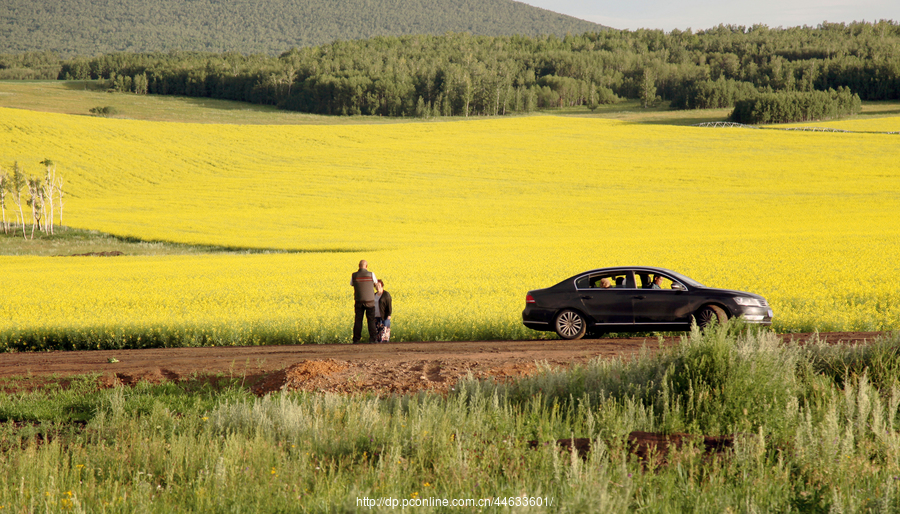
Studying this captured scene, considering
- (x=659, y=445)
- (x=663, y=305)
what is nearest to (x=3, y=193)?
(x=663, y=305)

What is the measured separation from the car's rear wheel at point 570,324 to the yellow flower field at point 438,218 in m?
1.47

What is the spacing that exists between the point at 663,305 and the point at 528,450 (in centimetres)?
816

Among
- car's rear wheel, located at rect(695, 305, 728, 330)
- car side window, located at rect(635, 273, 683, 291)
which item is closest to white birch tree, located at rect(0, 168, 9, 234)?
car side window, located at rect(635, 273, 683, 291)

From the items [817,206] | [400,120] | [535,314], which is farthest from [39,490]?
[400,120]

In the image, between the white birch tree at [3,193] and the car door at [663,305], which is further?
the white birch tree at [3,193]

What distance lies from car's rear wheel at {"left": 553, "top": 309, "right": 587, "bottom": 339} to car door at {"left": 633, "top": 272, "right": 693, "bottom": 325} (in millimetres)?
1096

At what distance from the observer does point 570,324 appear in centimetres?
1359

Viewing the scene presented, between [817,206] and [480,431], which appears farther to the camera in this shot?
[817,206]

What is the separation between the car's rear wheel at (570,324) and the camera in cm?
1355

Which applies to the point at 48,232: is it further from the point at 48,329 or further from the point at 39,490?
the point at 39,490

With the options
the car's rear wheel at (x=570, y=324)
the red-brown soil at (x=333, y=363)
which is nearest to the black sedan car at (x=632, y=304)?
the car's rear wheel at (x=570, y=324)

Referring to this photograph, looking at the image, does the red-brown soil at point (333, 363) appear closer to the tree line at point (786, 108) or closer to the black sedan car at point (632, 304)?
the black sedan car at point (632, 304)

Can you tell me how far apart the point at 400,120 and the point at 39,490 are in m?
104

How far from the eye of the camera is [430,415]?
6.23m
